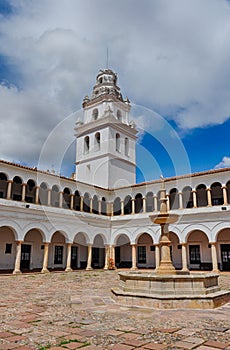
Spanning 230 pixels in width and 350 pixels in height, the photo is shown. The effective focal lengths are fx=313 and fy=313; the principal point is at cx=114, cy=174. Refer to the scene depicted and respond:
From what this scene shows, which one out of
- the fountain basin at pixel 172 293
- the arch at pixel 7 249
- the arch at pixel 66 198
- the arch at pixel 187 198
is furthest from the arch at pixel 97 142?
the fountain basin at pixel 172 293

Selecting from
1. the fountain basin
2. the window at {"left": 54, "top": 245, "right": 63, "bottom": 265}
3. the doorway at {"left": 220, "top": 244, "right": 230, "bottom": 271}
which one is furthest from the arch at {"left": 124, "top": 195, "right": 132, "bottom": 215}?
the fountain basin

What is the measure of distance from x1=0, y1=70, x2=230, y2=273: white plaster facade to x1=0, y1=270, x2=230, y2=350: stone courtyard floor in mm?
13361

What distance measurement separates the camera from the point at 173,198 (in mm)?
25125

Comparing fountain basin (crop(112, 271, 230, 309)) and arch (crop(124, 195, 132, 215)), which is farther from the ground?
arch (crop(124, 195, 132, 215))

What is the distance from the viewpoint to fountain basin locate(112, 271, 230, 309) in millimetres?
7523

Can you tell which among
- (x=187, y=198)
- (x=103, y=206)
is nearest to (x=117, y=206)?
(x=103, y=206)

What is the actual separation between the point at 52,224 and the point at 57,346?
18212mm

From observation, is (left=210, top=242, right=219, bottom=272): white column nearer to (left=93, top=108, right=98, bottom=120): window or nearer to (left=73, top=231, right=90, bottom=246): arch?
(left=73, top=231, right=90, bottom=246): arch

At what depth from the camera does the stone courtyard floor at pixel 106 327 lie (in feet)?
14.6

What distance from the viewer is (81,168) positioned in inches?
1255

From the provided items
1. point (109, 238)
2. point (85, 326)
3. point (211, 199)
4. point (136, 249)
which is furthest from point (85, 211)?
point (85, 326)

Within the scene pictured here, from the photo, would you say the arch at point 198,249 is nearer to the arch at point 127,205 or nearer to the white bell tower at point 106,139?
the arch at point 127,205

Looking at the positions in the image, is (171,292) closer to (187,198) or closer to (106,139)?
(187,198)

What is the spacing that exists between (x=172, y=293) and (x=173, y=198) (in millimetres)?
17622
